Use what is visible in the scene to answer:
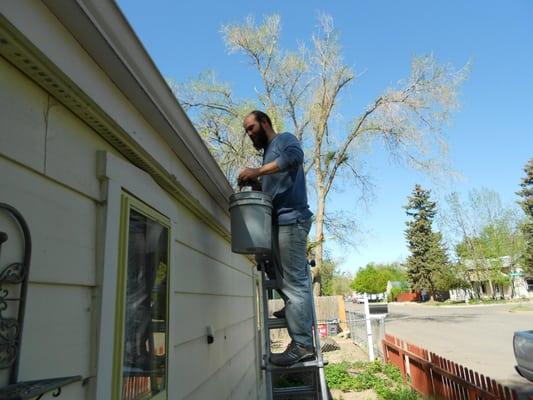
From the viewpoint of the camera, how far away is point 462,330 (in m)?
17.1

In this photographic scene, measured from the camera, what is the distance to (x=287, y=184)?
307 centimetres

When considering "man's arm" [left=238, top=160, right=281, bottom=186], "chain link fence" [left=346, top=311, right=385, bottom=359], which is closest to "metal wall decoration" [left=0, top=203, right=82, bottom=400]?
"man's arm" [left=238, top=160, right=281, bottom=186]

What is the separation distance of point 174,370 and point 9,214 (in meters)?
1.48


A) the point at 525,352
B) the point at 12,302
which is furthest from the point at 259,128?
the point at 525,352

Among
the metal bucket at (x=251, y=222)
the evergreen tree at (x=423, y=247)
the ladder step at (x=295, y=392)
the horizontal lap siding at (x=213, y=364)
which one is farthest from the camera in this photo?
the evergreen tree at (x=423, y=247)

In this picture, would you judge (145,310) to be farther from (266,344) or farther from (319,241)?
(319,241)

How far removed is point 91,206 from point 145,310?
686 millimetres

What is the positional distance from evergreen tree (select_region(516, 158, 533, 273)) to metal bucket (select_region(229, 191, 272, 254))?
4545 centimetres

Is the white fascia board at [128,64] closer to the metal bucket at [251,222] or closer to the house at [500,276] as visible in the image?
the metal bucket at [251,222]

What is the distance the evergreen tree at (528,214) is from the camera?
4088 centimetres

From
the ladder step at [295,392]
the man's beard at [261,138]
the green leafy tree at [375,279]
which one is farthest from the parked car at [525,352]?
the green leafy tree at [375,279]

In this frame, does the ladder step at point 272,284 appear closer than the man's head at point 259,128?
Yes

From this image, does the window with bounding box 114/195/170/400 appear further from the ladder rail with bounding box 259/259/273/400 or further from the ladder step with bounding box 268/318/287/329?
the ladder step with bounding box 268/318/287/329

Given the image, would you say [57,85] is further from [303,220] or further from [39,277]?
[303,220]
